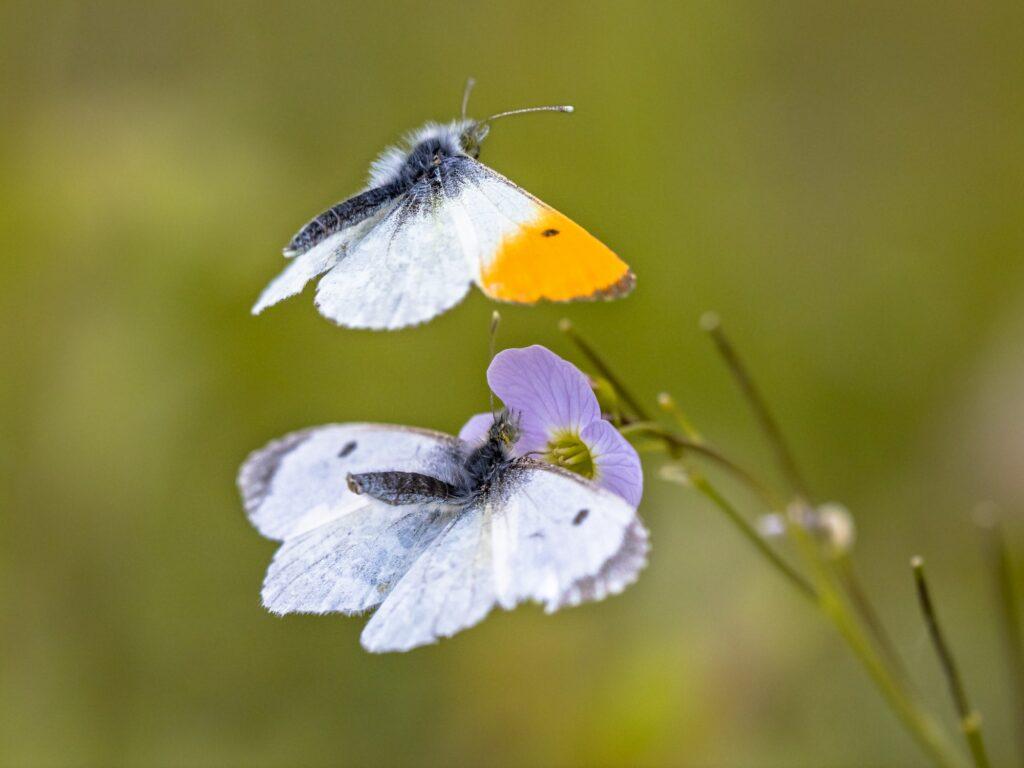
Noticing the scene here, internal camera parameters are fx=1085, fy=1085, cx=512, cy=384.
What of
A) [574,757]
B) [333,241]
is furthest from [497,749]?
[333,241]

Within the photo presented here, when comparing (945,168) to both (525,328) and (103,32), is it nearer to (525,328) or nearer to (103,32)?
(525,328)

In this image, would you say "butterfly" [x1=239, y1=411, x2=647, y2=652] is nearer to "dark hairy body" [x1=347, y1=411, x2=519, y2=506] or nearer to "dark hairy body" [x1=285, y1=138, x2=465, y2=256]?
"dark hairy body" [x1=347, y1=411, x2=519, y2=506]

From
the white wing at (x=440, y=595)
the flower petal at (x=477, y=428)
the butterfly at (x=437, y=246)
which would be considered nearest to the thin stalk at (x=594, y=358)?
the flower petal at (x=477, y=428)

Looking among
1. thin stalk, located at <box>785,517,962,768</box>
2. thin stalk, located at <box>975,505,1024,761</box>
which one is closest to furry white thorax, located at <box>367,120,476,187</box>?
thin stalk, located at <box>785,517,962,768</box>

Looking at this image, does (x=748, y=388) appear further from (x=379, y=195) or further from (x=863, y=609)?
(x=379, y=195)

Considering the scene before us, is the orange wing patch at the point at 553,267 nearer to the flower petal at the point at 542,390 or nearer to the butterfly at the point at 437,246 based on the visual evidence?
the butterfly at the point at 437,246

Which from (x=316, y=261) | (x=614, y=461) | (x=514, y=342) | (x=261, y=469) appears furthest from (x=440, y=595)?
(x=514, y=342)
